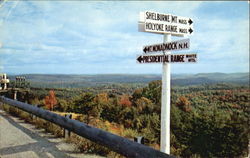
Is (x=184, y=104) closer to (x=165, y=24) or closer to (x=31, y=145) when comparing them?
(x=31, y=145)

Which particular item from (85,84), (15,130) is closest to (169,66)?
(15,130)

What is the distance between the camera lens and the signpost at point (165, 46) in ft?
10.8

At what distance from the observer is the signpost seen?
3279 mm

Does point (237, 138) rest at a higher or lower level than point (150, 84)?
lower

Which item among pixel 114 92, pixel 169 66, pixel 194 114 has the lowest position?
pixel 194 114

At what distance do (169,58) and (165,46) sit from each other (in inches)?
6.9

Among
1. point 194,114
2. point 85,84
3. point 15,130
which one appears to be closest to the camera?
point 15,130

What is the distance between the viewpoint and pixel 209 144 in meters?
11.8

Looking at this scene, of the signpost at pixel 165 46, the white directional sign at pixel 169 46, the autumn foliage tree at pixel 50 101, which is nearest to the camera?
the white directional sign at pixel 169 46

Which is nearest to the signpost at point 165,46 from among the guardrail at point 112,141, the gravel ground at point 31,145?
the guardrail at point 112,141

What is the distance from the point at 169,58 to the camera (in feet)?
10.7

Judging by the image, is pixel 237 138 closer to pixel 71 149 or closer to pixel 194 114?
pixel 194 114

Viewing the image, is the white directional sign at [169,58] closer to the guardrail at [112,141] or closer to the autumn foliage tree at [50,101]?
the guardrail at [112,141]

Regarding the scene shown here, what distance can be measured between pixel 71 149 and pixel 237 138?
978 centimetres
